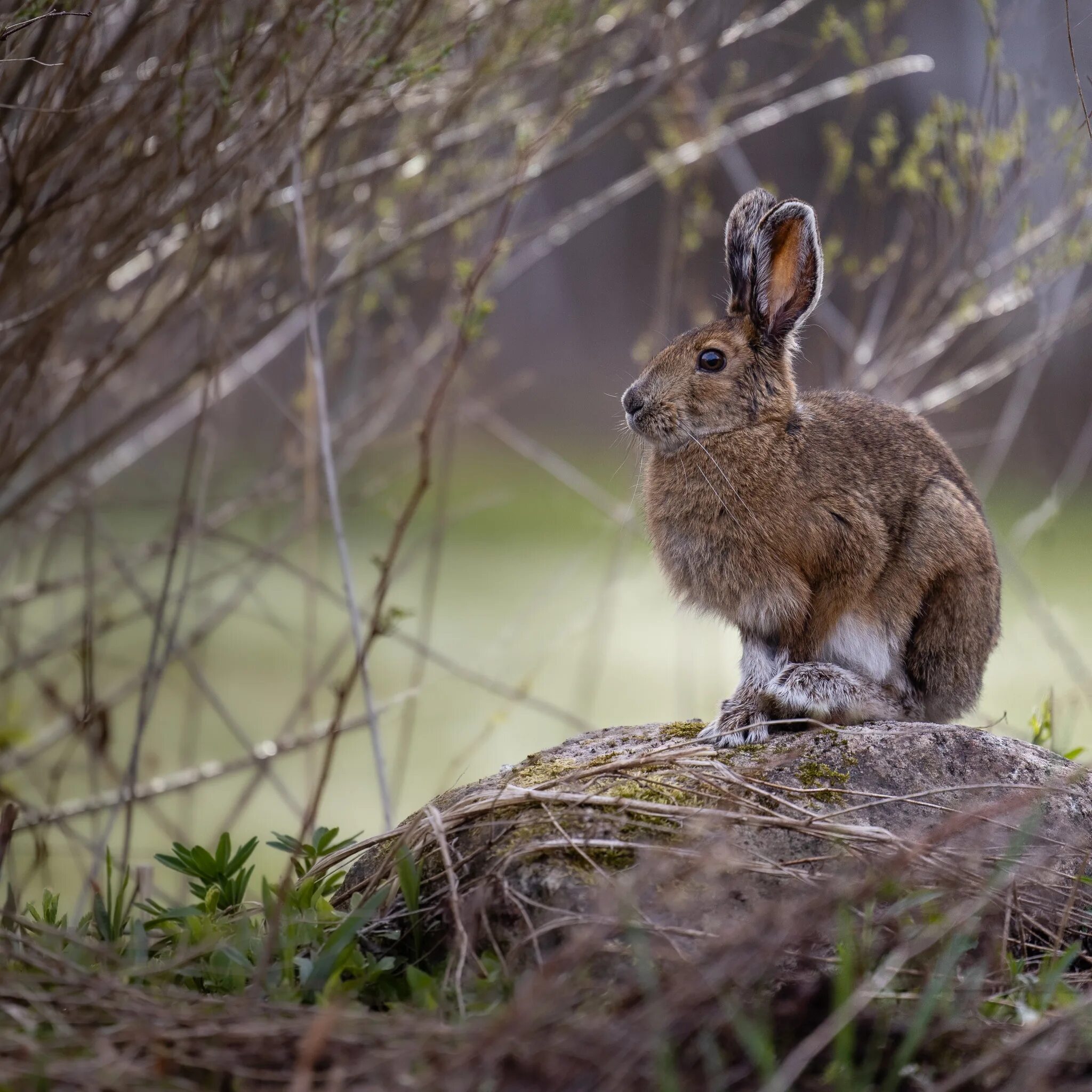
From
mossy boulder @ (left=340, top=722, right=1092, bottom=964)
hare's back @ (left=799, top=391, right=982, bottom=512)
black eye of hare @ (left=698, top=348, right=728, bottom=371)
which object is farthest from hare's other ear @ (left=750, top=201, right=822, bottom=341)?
mossy boulder @ (left=340, top=722, right=1092, bottom=964)

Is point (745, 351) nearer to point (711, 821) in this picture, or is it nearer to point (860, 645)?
point (860, 645)

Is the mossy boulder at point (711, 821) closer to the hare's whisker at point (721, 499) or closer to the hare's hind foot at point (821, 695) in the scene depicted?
the hare's hind foot at point (821, 695)

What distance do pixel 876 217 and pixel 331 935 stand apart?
4704 millimetres

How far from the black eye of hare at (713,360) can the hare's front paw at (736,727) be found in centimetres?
86

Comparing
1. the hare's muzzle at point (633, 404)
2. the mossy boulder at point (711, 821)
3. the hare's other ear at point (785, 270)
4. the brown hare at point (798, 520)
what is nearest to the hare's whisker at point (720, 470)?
the brown hare at point (798, 520)

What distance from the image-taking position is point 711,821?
7.67 ft

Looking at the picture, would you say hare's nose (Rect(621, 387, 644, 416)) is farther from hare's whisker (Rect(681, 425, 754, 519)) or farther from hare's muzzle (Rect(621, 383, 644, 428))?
hare's whisker (Rect(681, 425, 754, 519))

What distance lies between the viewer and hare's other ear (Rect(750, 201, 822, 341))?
10.2 feet

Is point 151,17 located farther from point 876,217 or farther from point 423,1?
point 876,217

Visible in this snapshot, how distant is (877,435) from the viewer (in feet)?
10.4

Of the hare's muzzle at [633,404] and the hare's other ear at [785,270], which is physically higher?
the hare's other ear at [785,270]

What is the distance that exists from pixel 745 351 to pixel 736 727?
978 millimetres

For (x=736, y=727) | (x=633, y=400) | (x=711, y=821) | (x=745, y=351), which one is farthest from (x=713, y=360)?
(x=711, y=821)

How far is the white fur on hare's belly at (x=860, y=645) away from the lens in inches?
118
